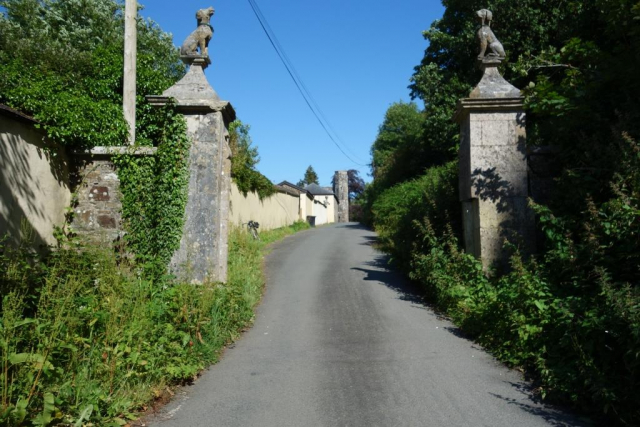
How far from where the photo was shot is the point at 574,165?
22.7 ft

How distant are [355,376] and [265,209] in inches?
735

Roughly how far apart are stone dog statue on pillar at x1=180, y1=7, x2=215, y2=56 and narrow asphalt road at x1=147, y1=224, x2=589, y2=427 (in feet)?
14.3

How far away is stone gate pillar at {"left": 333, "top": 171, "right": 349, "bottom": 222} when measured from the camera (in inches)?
2625

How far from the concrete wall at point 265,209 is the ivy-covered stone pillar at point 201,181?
7.88 metres

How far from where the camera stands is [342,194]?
6844 centimetres

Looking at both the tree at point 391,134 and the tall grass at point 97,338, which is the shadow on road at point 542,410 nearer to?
the tall grass at point 97,338

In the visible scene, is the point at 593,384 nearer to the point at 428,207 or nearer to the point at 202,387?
the point at 202,387

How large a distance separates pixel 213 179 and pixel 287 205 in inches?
959

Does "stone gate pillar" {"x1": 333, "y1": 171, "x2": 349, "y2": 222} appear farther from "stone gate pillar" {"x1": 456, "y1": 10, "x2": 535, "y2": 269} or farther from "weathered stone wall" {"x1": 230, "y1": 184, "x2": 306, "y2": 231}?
"stone gate pillar" {"x1": 456, "y1": 10, "x2": 535, "y2": 269}

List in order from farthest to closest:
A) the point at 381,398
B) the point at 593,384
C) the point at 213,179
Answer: the point at 213,179 → the point at 381,398 → the point at 593,384

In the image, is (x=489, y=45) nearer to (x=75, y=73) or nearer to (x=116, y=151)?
(x=116, y=151)

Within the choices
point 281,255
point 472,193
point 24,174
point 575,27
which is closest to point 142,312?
point 24,174

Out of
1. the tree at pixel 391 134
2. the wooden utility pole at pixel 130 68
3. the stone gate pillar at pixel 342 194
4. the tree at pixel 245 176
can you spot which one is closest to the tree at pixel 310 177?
the stone gate pillar at pixel 342 194

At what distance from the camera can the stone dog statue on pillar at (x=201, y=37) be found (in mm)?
7809
